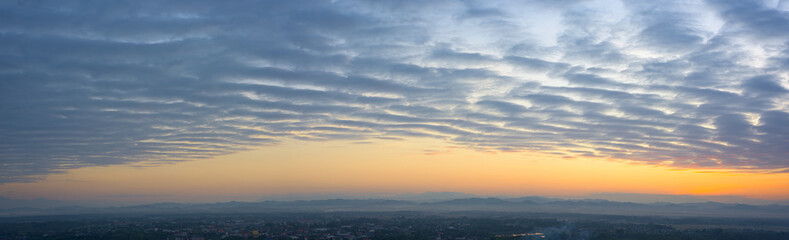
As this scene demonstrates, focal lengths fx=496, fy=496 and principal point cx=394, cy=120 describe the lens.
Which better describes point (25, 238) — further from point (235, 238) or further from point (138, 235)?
point (235, 238)

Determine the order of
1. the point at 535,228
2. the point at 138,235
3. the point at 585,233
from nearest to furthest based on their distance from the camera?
the point at 138,235 < the point at 585,233 < the point at 535,228

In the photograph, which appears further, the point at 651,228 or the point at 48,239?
the point at 651,228

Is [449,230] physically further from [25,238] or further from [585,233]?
[25,238]

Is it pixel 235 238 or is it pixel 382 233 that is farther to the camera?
pixel 382 233

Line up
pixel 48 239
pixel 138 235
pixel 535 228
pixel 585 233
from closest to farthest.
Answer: pixel 48 239 < pixel 138 235 < pixel 585 233 < pixel 535 228

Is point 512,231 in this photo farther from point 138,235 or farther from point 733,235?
point 138,235

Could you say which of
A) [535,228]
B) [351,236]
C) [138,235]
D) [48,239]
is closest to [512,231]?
[535,228]

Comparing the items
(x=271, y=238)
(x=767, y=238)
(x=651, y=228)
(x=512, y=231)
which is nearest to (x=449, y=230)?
(x=512, y=231)

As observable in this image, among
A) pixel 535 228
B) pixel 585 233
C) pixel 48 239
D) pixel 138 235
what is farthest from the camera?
pixel 535 228
